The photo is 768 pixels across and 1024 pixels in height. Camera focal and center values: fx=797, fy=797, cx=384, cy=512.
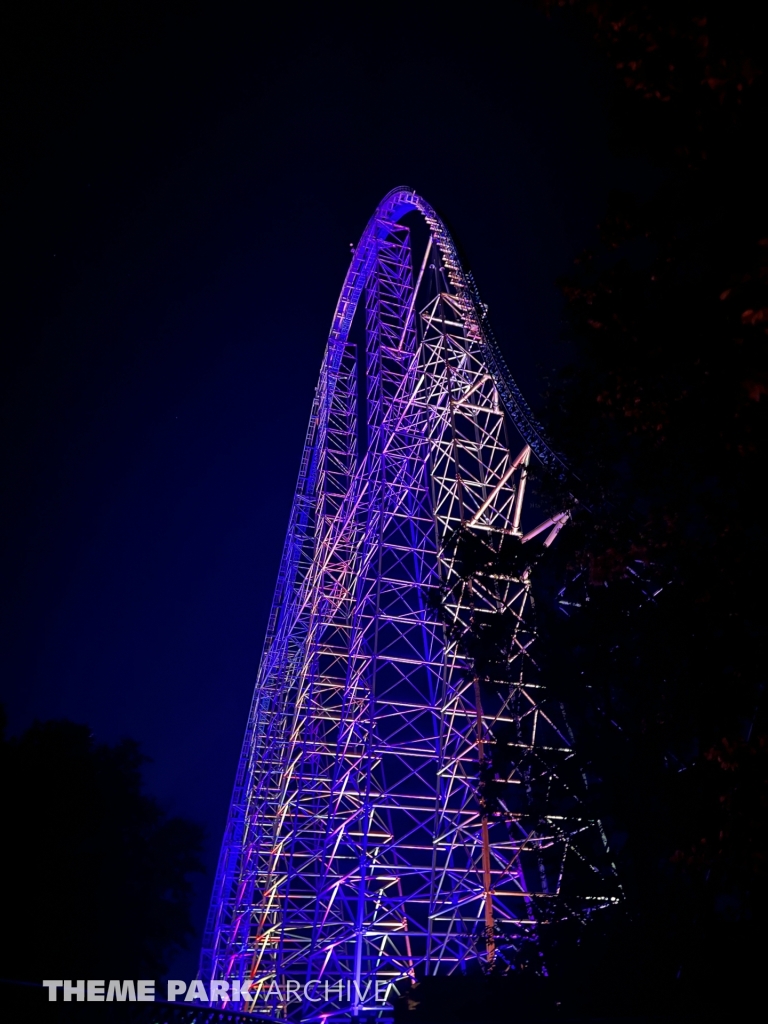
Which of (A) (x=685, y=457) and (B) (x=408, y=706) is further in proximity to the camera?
(B) (x=408, y=706)

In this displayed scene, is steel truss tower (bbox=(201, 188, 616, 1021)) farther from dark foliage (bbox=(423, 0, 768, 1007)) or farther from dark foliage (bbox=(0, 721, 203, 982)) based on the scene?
dark foliage (bbox=(0, 721, 203, 982))

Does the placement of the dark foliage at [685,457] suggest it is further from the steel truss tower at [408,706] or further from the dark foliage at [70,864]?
the dark foliage at [70,864]

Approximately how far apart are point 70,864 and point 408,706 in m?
7.40

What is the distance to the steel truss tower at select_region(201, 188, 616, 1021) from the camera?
34.5 feet

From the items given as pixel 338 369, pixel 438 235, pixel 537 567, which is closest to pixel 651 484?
pixel 537 567

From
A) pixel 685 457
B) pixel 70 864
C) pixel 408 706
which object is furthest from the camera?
pixel 70 864

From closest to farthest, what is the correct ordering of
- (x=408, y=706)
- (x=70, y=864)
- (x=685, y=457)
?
(x=685, y=457), (x=408, y=706), (x=70, y=864)

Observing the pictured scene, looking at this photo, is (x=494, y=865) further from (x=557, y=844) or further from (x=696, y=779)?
(x=696, y=779)

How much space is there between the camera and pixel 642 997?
8.41 m

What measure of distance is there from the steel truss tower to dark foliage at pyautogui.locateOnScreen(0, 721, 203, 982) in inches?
81.9

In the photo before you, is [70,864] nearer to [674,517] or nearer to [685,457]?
[674,517]

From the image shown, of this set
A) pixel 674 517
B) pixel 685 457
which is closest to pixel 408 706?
pixel 674 517

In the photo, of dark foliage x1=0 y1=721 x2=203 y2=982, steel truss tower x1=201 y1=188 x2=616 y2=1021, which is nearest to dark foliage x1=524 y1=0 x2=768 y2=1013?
steel truss tower x1=201 y1=188 x2=616 y2=1021

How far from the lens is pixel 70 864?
46.5 ft
